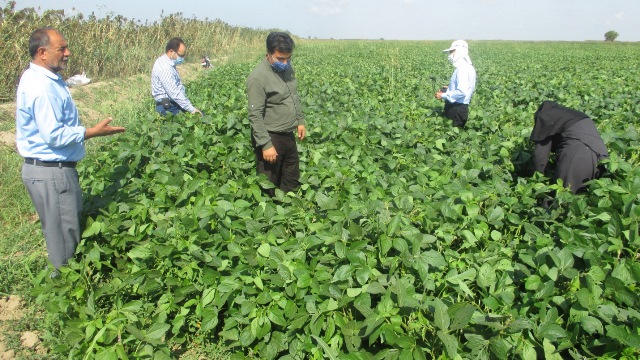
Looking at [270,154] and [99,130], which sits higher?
[99,130]

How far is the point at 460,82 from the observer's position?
16.7ft

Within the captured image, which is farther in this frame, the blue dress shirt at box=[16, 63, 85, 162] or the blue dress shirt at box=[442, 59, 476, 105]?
the blue dress shirt at box=[442, 59, 476, 105]

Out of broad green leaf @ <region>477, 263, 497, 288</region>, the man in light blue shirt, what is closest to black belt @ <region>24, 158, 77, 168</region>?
the man in light blue shirt

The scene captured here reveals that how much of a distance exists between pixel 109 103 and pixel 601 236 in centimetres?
952

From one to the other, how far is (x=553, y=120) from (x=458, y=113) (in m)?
1.90

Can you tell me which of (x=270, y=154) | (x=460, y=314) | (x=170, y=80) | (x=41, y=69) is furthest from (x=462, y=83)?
(x=41, y=69)

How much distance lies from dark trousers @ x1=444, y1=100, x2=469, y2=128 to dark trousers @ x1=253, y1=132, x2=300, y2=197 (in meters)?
2.54

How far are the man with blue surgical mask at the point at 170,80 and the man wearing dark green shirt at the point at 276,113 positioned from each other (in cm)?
204

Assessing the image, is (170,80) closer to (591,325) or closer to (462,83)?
(462,83)

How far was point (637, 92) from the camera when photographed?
24.6 ft

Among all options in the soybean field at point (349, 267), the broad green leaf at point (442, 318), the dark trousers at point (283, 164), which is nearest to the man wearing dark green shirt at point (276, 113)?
the dark trousers at point (283, 164)

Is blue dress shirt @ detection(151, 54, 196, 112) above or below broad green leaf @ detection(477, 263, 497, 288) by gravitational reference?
above

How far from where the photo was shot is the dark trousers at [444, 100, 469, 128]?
5289mm

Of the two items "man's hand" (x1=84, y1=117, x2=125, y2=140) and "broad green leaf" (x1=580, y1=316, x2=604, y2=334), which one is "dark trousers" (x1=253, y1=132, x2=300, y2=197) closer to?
"man's hand" (x1=84, y1=117, x2=125, y2=140)
